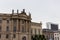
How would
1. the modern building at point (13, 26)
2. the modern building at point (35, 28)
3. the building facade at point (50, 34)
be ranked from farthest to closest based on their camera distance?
the building facade at point (50, 34)
the modern building at point (35, 28)
the modern building at point (13, 26)

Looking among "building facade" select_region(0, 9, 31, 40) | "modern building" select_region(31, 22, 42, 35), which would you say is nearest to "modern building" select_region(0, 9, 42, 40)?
"building facade" select_region(0, 9, 31, 40)

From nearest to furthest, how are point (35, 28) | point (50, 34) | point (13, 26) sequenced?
point (13, 26), point (35, 28), point (50, 34)

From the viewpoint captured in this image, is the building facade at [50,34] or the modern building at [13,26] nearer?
the modern building at [13,26]

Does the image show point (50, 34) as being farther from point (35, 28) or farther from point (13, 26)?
point (13, 26)

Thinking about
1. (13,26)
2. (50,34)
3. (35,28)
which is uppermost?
(13,26)

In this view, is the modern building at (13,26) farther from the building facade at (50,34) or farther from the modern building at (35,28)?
the building facade at (50,34)

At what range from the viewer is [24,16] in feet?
175

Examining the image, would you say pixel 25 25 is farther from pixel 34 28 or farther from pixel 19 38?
pixel 34 28

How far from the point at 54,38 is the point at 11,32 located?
32.9m

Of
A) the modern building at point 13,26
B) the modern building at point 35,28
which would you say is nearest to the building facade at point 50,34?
the modern building at point 35,28

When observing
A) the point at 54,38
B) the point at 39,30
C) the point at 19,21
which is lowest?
the point at 54,38

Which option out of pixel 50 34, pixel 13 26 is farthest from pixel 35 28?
pixel 13 26

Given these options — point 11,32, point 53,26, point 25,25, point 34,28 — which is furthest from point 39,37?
point 53,26

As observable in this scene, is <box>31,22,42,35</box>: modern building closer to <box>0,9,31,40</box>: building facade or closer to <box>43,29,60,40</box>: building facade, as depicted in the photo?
<box>43,29,60,40</box>: building facade
